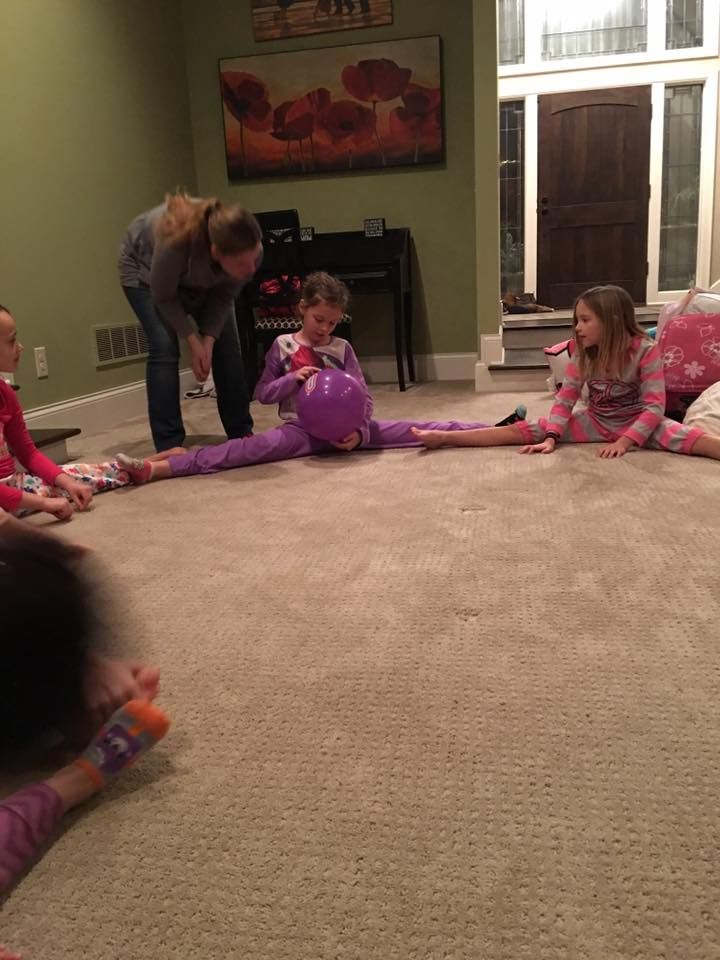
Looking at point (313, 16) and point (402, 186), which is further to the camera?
point (402, 186)

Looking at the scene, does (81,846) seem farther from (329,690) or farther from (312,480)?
(312,480)

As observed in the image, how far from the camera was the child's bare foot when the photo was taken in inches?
94.5

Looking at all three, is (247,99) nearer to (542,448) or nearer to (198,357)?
(198,357)

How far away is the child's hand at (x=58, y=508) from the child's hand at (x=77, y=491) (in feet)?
0.18

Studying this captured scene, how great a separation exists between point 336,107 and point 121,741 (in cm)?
433

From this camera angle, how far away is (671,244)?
648cm

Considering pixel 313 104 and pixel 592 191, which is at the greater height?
pixel 313 104

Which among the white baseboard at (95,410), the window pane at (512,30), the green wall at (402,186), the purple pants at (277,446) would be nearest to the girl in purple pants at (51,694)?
the purple pants at (277,446)

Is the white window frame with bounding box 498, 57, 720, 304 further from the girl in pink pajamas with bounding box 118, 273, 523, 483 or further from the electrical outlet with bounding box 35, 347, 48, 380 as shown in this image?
the electrical outlet with bounding box 35, 347, 48, 380

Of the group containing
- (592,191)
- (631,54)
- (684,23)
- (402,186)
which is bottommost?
(402,186)

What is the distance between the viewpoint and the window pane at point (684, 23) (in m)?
5.95

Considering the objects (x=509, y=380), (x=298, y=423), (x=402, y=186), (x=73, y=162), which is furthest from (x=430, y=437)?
(x=402, y=186)

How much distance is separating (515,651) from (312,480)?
1.15 meters

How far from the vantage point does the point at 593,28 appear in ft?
20.2
